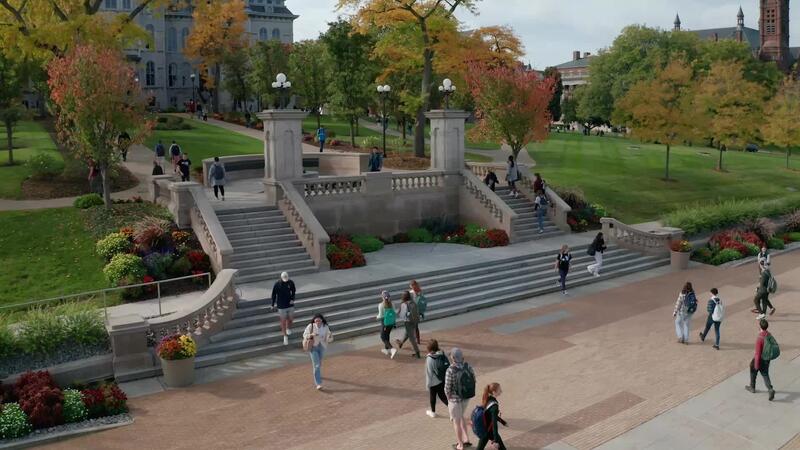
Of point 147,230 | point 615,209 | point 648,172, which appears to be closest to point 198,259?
point 147,230

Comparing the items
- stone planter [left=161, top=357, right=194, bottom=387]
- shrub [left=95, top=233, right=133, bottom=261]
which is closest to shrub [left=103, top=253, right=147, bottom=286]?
shrub [left=95, top=233, right=133, bottom=261]

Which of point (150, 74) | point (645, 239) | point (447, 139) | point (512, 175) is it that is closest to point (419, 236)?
point (447, 139)

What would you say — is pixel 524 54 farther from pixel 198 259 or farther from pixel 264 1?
pixel 264 1

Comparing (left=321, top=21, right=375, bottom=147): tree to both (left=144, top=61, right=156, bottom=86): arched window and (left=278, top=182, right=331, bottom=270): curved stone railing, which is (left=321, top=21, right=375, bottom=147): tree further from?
(left=144, top=61, right=156, bottom=86): arched window

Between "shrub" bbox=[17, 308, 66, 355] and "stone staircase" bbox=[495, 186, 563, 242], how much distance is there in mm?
17661

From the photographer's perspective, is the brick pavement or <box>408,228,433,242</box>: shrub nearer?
the brick pavement

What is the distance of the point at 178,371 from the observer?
48.5 feet

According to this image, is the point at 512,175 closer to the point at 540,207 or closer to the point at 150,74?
the point at 540,207

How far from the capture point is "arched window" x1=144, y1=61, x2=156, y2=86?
9107cm

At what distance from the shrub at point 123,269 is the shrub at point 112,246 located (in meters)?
1.05

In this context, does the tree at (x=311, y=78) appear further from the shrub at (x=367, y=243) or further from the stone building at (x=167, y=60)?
the stone building at (x=167, y=60)

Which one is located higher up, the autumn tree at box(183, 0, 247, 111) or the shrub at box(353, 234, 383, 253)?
the autumn tree at box(183, 0, 247, 111)

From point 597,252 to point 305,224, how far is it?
1026 centimetres

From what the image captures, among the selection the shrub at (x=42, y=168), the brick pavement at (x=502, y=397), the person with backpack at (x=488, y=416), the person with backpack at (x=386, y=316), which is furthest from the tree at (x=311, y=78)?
the person with backpack at (x=488, y=416)
